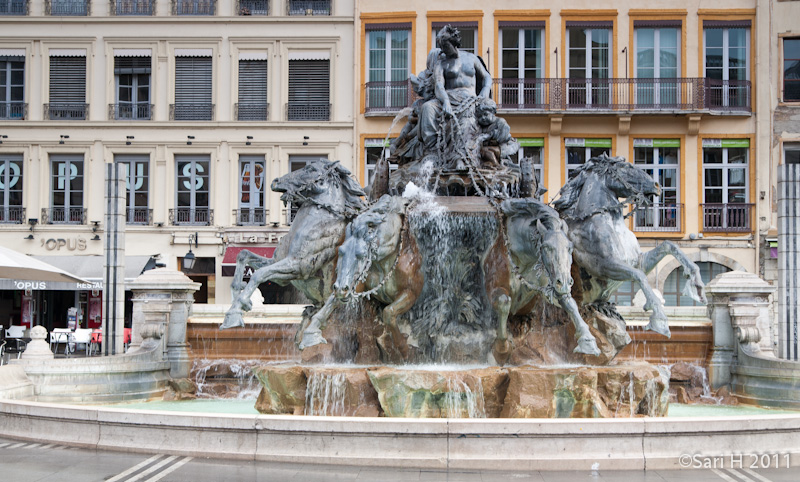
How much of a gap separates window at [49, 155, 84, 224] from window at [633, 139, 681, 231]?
1856 cm

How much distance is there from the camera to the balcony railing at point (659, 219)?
30.5 meters

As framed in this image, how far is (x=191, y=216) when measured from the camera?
104ft

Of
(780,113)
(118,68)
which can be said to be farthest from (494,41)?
(118,68)

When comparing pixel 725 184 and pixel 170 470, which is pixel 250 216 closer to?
pixel 725 184

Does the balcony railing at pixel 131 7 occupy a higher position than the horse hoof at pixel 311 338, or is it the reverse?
the balcony railing at pixel 131 7

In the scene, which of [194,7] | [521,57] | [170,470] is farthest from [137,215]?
[170,470]

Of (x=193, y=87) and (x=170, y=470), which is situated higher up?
(x=193, y=87)

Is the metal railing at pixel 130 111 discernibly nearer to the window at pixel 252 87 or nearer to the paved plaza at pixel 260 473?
the window at pixel 252 87

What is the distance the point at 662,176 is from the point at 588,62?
4480 millimetres

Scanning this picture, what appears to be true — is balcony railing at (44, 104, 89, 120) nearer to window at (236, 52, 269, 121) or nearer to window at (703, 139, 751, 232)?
window at (236, 52, 269, 121)

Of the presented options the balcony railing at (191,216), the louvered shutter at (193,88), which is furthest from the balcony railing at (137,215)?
the louvered shutter at (193,88)

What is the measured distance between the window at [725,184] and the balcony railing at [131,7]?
62.9 feet

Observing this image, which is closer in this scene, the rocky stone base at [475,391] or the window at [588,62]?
the rocky stone base at [475,391]

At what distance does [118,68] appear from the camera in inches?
1270
